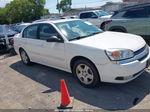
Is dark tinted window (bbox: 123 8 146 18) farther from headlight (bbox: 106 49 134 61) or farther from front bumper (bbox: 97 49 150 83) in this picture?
headlight (bbox: 106 49 134 61)

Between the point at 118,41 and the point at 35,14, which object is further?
the point at 35,14

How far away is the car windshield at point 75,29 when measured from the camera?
171 inches

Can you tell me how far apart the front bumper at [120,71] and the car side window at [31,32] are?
8.86 ft

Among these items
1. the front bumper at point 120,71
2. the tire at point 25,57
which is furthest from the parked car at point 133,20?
the tire at point 25,57

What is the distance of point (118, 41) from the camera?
3.87 metres

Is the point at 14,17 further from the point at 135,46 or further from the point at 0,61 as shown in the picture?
the point at 135,46

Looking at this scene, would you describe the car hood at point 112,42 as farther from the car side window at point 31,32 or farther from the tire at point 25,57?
the tire at point 25,57

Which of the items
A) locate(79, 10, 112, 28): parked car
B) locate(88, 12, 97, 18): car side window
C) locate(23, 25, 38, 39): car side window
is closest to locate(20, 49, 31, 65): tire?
locate(23, 25, 38, 39): car side window

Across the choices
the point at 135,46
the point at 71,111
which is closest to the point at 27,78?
the point at 71,111

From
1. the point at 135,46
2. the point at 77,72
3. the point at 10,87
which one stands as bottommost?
the point at 10,87

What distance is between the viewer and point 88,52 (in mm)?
3670

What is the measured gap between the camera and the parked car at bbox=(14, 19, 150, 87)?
344 centimetres

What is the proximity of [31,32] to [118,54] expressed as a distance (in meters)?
3.26

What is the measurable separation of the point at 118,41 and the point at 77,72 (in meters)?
1.21
